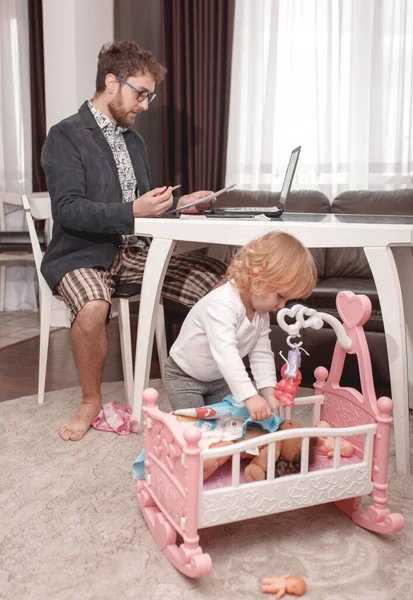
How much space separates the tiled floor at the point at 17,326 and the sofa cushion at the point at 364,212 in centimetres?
172

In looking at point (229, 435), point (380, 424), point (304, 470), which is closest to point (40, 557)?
point (229, 435)

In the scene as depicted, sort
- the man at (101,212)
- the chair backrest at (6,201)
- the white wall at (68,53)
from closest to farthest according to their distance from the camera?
the man at (101,212)
the white wall at (68,53)
the chair backrest at (6,201)

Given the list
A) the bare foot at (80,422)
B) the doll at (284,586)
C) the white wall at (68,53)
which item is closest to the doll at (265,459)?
the doll at (284,586)

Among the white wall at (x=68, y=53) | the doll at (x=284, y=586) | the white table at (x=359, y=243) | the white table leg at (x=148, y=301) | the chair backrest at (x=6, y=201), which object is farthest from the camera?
the chair backrest at (x=6, y=201)

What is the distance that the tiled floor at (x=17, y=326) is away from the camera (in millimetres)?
3539

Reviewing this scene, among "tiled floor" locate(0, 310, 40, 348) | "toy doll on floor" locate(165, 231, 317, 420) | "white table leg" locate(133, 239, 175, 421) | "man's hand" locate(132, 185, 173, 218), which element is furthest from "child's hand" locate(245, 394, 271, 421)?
"tiled floor" locate(0, 310, 40, 348)

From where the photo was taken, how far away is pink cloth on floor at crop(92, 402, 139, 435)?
212 cm

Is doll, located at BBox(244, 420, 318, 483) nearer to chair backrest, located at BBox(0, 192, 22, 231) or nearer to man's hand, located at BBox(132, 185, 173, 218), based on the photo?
man's hand, located at BBox(132, 185, 173, 218)

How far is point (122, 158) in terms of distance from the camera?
7.89 ft

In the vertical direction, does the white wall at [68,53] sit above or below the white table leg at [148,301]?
above

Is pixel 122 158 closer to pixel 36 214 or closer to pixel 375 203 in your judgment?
pixel 36 214

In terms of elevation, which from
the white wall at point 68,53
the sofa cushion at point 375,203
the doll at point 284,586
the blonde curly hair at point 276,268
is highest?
the white wall at point 68,53

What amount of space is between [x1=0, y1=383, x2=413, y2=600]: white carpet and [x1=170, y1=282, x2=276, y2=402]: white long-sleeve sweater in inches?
13.6

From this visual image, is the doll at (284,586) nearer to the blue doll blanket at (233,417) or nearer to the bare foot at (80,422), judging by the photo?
the blue doll blanket at (233,417)
